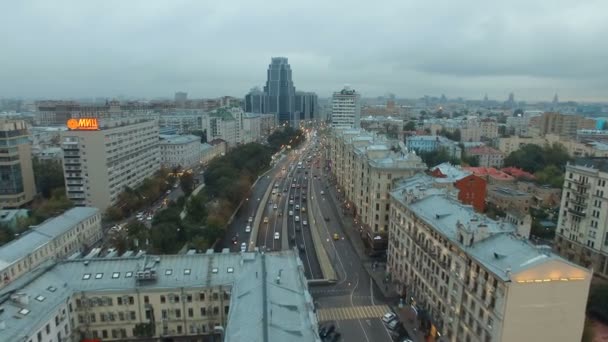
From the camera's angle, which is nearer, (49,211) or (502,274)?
(502,274)

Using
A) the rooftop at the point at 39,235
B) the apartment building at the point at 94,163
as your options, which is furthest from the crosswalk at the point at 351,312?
the apartment building at the point at 94,163

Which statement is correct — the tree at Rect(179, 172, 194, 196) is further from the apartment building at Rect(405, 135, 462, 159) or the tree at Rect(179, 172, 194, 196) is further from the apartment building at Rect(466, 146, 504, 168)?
the apartment building at Rect(466, 146, 504, 168)

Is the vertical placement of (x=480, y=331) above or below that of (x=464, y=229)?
below

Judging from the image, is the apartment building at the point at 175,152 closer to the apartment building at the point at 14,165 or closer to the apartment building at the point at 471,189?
the apartment building at the point at 14,165

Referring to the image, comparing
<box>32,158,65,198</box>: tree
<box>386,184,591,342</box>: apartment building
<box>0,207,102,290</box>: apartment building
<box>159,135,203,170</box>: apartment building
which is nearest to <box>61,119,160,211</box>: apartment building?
<box>0,207,102,290</box>: apartment building

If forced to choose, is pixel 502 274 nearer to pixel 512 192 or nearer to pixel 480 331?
pixel 480 331

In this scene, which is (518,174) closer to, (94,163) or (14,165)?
(94,163)

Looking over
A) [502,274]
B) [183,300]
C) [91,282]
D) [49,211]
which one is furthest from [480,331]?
[49,211]
